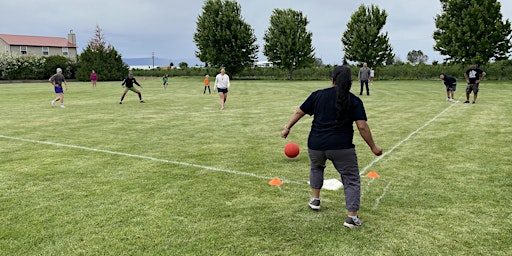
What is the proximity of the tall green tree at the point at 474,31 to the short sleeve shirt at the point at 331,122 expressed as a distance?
47371 mm

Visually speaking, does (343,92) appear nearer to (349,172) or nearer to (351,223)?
(349,172)

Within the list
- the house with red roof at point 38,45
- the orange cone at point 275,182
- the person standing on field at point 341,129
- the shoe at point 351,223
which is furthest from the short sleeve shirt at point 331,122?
the house with red roof at point 38,45

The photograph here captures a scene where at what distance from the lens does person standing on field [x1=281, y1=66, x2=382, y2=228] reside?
13.3ft

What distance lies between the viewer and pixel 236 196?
541 cm

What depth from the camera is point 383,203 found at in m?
5.11

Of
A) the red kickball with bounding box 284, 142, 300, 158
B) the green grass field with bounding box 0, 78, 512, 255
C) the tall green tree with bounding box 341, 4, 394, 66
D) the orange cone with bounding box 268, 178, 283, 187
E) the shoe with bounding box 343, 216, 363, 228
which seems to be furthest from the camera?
the tall green tree with bounding box 341, 4, 394, 66

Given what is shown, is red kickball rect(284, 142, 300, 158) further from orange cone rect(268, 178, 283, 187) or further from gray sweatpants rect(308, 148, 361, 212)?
gray sweatpants rect(308, 148, 361, 212)

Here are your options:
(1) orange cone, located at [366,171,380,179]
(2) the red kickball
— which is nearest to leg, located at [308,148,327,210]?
(1) orange cone, located at [366,171,380,179]

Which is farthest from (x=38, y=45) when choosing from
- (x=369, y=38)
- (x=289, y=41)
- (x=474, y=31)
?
(x=474, y=31)

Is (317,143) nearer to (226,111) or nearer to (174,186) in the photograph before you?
(174,186)

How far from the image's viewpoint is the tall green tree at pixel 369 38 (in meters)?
53.5

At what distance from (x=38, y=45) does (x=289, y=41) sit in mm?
57584

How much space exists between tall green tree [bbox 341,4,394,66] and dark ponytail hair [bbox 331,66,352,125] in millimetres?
51255

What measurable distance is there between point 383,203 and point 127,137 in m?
7.33
